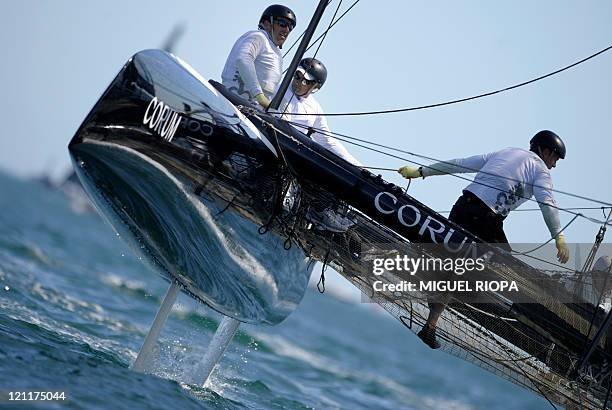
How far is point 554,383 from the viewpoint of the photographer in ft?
25.5

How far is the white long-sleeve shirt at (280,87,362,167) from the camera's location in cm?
827

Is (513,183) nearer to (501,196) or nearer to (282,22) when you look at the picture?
(501,196)

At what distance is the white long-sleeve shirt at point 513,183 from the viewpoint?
764cm

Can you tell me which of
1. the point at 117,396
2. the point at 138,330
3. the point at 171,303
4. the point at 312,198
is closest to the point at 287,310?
the point at 171,303

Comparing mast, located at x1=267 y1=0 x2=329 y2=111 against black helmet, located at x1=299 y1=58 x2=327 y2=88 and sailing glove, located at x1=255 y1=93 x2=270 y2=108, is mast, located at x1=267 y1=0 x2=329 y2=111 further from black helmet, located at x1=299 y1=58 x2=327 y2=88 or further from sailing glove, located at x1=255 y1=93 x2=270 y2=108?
black helmet, located at x1=299 y1=58 x2=327 y2=88

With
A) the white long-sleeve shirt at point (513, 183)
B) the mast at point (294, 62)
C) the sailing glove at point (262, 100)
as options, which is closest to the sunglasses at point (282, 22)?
the mast at point (294, 62)

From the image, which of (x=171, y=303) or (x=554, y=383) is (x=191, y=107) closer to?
(x=171, y=303)

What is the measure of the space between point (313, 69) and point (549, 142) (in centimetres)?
207

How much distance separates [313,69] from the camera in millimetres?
8711

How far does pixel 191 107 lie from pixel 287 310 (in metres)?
2.41

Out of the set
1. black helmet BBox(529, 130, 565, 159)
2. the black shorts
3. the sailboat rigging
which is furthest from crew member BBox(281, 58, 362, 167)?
black helmet BBox(529, 130, 565, 159)

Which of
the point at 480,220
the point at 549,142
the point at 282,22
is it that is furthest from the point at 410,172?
the point at 282,22

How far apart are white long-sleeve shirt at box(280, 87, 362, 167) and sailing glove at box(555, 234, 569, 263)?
5.36 ft

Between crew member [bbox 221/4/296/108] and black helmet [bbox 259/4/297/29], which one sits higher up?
black helmet [bbox 259/4/297/29]
